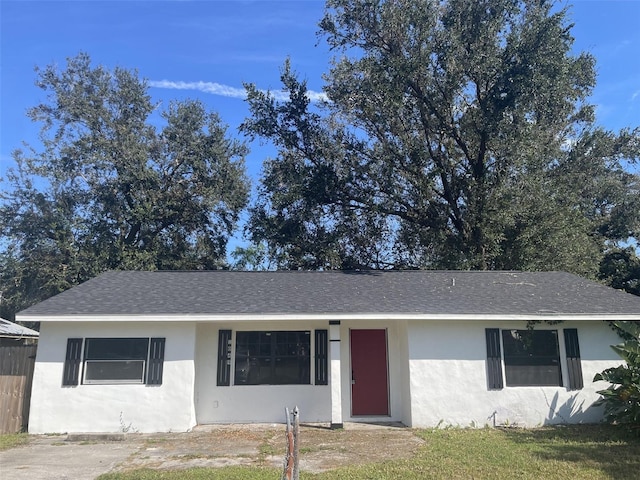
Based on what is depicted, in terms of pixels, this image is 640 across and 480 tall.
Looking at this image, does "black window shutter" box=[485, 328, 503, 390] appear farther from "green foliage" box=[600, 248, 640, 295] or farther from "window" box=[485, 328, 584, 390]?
"green foliage" box=[600, 248, 640, 295]

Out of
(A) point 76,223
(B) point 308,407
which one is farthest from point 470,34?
(A) point 76,223

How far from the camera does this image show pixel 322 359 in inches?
464

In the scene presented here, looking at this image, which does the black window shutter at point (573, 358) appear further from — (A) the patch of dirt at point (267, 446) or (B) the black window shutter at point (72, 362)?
(B) the black window shutter at point (72, 362)

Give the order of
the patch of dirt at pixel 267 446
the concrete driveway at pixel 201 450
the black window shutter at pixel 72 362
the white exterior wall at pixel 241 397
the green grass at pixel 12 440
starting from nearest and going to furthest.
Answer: the concrete driveway at pixel 201 450 → the patch of dirt at pixel 267 446 → the green grass at pixel 12 440 → the black window shutter at pixel 72 362 → the white exterior wall at pixel 241 397

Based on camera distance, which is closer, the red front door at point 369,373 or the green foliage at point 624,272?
the red front door at point 369,373

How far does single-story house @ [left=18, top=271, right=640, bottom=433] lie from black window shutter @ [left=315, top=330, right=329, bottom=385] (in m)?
0.02

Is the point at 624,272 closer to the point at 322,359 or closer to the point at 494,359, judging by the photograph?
the point at 494,359

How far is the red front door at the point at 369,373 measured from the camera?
38.9ft

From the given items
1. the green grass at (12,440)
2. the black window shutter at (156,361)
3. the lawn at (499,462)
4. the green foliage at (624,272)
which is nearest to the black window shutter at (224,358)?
the black window shutter at (156,361)

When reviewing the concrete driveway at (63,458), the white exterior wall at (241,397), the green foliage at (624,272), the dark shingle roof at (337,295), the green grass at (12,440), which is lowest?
the concrete driveway at (63,458)

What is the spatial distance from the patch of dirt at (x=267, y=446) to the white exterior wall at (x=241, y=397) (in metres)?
0.40

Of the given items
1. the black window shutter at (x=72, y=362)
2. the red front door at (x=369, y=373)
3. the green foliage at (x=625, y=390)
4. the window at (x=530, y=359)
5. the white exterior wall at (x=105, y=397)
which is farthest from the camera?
the red front door at (x=369, y=373)

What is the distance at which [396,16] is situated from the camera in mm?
18234

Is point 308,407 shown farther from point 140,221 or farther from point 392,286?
point 140,221
